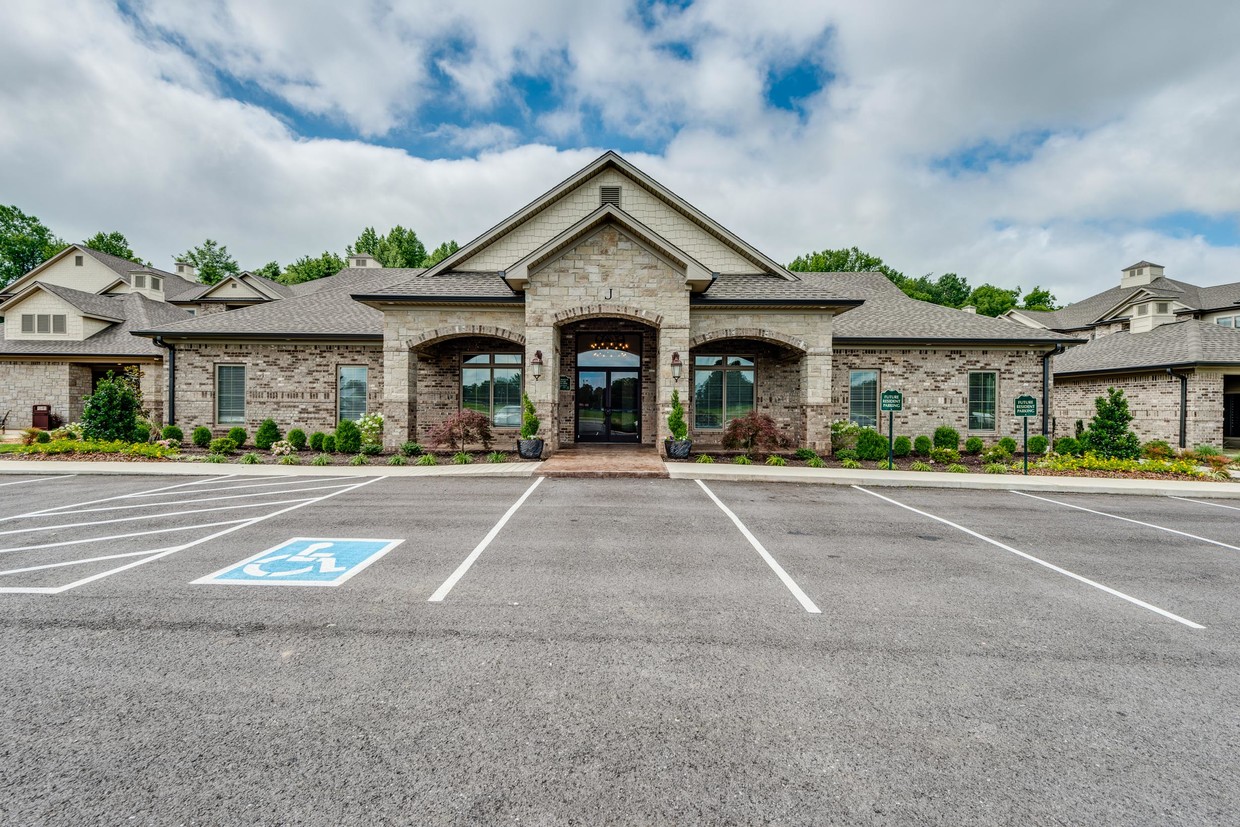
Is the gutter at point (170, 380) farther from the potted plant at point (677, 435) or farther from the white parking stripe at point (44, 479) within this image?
the potted plant at point (677, 435)

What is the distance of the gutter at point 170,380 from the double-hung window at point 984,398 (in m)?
25.5

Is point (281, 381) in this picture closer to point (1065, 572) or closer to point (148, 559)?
point (148, 559)

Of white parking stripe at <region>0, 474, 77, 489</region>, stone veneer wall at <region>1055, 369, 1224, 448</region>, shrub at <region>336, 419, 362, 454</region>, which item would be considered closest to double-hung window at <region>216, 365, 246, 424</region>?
shrub at <region>336, 419, 362, 454</region>

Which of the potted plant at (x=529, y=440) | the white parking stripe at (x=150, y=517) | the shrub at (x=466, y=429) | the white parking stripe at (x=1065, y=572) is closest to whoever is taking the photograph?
the white parking stripe at (x=1065, y=572)

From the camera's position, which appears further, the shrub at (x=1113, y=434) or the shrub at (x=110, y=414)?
the shrub at (x=110, y=414)

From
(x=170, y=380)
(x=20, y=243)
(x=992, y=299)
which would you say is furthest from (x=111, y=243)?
(x=992, y=299)

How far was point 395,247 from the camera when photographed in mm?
43938

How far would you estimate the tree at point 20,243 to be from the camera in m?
48.7

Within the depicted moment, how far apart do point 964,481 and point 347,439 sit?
51.7 ft

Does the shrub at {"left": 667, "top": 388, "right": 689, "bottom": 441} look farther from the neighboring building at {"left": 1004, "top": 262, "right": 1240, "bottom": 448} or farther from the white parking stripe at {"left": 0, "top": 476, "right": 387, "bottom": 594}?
the neighboring building at {"left": 1004, "top": 262, "right": 1240, "bottom": 448}

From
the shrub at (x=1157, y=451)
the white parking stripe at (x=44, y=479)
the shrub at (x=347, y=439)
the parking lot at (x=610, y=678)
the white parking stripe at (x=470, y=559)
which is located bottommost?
the parking lot at (x=610, y=678)

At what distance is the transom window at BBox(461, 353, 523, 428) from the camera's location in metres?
16.7

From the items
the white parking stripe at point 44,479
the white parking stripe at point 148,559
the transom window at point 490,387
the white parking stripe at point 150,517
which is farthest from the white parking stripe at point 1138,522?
the white parking stripe at point 44,479

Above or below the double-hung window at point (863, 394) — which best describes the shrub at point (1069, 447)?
below
